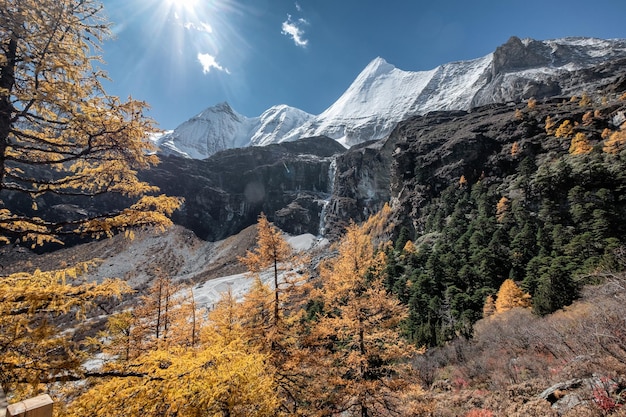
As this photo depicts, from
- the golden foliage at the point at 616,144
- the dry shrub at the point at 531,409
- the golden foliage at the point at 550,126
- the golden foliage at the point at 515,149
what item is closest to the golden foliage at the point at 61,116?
the dry shrub at the point at 531,409

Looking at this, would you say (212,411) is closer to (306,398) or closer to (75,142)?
(75,142)

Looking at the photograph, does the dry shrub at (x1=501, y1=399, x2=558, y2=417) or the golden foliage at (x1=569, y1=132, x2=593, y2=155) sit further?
the golden foliage at (x1=569, y1=132, x2=593, y2=155)

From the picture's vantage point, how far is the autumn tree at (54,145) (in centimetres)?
373

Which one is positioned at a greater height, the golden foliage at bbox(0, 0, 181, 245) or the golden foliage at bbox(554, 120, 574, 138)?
the golden foliage at bbox(554, 120, 574, 138)

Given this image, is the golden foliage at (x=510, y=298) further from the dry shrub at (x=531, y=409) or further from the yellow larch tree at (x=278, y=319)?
the yellow larch tree at (x=278, y=319)

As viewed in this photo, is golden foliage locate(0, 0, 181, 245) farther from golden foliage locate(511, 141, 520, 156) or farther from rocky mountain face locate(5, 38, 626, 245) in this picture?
golden foliage locate(511, 141, 520, 156)

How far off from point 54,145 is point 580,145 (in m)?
70.6

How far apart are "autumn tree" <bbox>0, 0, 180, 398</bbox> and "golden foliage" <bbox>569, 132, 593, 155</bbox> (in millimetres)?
65521

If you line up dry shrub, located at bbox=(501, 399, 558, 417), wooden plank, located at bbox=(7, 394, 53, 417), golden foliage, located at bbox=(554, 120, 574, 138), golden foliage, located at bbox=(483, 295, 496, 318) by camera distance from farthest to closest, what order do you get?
golden foliage, located at bbox=(554, 120, 574, 138) < golden foliage, located at bbox=(483, 295, 496, 318) < dry shrub, located at bbox=(501, 399, 558, 417) < wooden plank, located at bbox=(7, 394, 53, 417)

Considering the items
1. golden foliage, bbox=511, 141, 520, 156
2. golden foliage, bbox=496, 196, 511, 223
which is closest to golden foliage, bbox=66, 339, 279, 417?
golden foliage, bbox=496, 196, 511, 223

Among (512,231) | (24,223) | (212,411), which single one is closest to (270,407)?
(212,411)

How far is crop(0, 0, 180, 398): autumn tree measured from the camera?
3727 millimetres

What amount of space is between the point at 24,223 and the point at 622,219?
55.3m

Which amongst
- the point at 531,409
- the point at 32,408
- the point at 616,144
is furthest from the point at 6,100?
the point at 616,144
